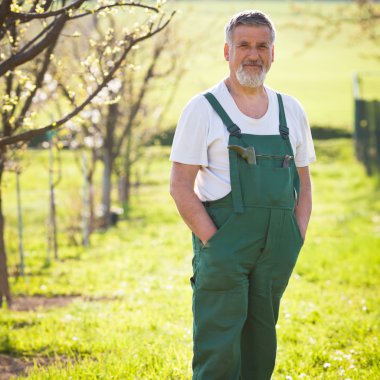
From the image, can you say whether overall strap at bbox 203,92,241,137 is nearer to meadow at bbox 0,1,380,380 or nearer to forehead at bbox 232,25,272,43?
forehead at bbox 232,25,272,43

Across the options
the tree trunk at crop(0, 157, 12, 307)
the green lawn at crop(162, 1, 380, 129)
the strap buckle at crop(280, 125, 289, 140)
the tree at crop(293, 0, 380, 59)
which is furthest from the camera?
the green lawn at crop(162, 1, 380, 129)

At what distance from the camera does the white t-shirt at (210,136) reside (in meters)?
3.66

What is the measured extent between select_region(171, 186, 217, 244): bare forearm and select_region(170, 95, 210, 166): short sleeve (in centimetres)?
16

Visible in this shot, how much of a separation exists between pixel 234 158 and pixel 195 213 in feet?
1.10

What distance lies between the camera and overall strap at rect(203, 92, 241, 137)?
3.67 metres

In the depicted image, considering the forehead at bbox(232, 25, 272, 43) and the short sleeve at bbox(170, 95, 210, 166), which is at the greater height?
the forehead at bbox(232, 25, 272, 43)

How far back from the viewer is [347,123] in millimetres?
27766

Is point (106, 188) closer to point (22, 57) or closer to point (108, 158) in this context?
point (108, 158)

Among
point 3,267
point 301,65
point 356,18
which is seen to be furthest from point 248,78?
point 301,65

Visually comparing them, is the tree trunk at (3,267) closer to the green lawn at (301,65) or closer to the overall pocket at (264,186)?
the overall pocket at (264,186)

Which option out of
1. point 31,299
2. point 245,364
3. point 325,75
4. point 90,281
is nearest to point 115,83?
point 90,281

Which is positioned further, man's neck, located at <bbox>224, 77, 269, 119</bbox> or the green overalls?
man's neck, located at <bbox>224, 77, 269, 119</bbox>

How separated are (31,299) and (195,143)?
4911mm

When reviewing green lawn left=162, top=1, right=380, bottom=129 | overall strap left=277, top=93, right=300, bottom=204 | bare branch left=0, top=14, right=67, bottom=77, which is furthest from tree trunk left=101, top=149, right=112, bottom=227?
overall strap left=277, top=93, right=300, bottom=204
